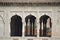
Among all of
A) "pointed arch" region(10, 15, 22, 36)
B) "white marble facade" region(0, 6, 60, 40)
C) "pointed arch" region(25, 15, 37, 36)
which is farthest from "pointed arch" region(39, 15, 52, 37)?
"white marble facade" region(0, 6, 60, 40)

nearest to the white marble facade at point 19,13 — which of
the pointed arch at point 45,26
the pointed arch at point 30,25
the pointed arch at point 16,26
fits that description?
the pointed arch at point 16,26

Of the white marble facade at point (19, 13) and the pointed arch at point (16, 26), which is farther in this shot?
the pointed arch at point (16, 26)

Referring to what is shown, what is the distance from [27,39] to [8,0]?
2.90 m

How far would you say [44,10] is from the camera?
18.7 m

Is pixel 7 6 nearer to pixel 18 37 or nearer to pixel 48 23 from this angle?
pixel 18 37

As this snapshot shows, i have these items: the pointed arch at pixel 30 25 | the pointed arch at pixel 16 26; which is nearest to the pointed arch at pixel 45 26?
the pointed arch at pixel 30 25

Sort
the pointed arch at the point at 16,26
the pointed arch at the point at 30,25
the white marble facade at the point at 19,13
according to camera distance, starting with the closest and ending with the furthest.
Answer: the white marble facade at the point at 19,13 < the pointed arch at the point at 16,26 < the pointed arch at the point at 30,25

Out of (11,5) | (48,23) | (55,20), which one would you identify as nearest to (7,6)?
(11,5)

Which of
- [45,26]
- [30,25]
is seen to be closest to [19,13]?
[30,25]

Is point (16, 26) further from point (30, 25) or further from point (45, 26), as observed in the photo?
point (45, 26)

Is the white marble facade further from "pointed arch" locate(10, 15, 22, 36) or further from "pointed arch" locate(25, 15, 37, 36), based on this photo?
"pointed arch" locate(25, 15, 37, 36)

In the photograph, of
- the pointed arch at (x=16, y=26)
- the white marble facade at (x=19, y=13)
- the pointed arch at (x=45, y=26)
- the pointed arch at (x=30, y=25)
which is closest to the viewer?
the white marble facade at (x=19, y=13)

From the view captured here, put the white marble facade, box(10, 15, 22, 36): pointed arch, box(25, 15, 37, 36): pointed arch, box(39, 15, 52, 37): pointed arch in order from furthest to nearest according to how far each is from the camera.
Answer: box(39, 15, 52, 37): pointed arch → box(25, 15, 37, 36): pointed arch → box(10, 15, 22, 36): pointed arch → the white marble facade

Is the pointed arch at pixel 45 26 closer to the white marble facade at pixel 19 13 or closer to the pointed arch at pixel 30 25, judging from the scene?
the pointed arch at pixel 30 25
